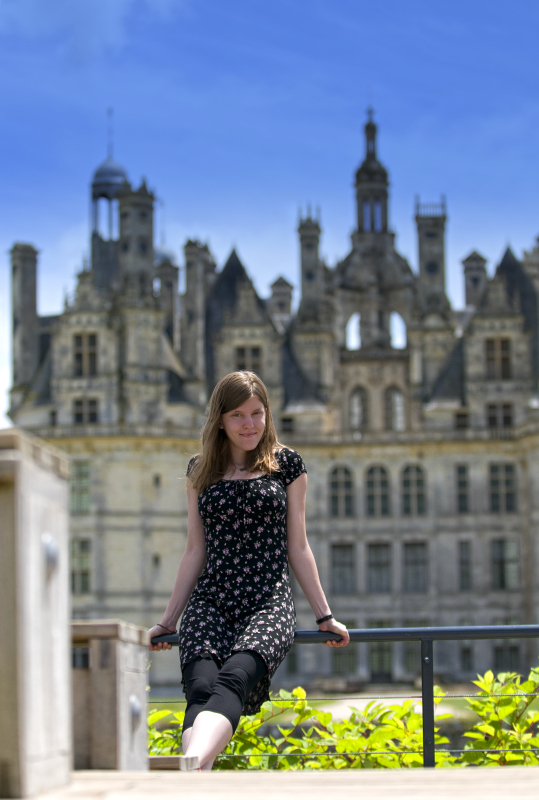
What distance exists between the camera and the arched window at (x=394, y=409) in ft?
136

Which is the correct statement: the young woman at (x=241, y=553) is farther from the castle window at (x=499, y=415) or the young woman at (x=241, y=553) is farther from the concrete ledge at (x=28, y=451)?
the castle window at (x=499, y=415)

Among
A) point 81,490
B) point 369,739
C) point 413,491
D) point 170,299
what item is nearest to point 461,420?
point 413,491

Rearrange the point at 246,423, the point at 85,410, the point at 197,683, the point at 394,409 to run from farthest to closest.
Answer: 1. the point at 394,409
2. the point at 85,410
3. the point at 246,423
4. the point at 197,683

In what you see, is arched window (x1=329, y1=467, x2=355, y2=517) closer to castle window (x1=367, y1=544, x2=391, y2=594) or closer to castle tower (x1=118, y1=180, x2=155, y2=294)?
castle window (x1=367, y1=544, x2=391, y2=594)

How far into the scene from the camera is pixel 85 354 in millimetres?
37188

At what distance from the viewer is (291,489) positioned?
5750 mm

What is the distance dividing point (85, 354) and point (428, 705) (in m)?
32.5

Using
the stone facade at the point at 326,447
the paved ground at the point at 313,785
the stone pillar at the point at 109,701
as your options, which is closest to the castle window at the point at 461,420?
the stone facade at the point at 326,447

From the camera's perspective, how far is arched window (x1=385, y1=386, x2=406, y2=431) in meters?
41.3

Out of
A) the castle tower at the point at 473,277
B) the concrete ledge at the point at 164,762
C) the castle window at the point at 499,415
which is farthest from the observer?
the castle tower at the point at 473,277

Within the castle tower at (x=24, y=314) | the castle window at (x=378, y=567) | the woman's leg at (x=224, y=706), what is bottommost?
the castle window at (x=378, y=567)

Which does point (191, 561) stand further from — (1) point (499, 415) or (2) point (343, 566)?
(1) point (499, 415)

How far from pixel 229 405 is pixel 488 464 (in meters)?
32.4

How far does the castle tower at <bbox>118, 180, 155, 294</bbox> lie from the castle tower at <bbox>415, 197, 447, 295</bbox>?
950 cm
